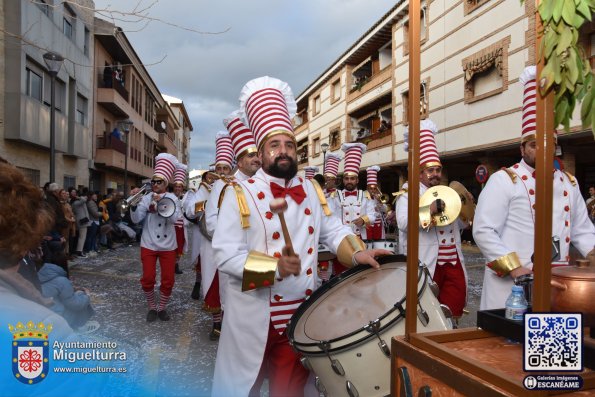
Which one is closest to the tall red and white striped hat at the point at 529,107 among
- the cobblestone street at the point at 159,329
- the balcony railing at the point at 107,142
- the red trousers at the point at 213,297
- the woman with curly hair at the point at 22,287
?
the cobblestone street at the point at 159,329

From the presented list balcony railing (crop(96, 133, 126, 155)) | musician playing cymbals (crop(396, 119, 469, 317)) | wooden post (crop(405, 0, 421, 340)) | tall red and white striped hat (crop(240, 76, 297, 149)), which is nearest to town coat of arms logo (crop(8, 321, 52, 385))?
wooden post (crop(405, 0, 421, 340))

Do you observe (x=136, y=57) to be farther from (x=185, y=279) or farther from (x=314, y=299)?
(x=314, y=299)

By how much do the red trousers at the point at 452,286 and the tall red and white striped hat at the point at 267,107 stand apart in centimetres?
285

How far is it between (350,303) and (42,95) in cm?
1844

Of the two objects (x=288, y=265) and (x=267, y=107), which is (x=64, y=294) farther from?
(x=267, y=107)

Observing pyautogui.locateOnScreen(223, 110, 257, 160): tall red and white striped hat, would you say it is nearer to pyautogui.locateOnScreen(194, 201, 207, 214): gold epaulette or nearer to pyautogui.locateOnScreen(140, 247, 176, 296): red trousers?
pyautogui.locateOnScreen(194, 201, 207, 214): gold epaulette

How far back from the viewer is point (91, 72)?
952 inches

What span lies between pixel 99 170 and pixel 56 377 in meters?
28.0

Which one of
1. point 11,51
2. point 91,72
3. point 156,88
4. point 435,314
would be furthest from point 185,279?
point 156,88

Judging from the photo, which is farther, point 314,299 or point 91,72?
point 91,72

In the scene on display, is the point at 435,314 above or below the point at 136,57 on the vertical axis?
below

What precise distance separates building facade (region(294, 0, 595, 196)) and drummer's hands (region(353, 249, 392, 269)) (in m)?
7.76

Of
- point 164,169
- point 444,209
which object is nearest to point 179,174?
point 164,169

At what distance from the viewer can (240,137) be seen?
514 cm
